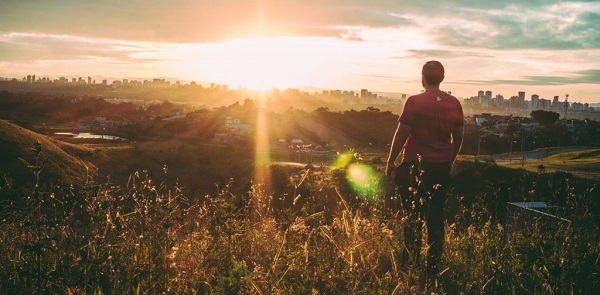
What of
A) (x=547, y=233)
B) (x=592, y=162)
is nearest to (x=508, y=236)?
(x=547, y=233)

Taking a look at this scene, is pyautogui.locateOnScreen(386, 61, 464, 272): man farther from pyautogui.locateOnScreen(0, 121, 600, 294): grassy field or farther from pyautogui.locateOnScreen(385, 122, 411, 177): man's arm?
pyautogui.locateOnScreen(0, 121, 600, 294): grassy field

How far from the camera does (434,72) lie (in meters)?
5.14

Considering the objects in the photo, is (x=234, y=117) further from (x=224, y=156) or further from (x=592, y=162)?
(x=592, y=162)

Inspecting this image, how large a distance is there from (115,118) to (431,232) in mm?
176190

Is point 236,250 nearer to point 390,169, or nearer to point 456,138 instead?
point 390,169

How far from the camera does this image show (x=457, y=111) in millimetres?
5168

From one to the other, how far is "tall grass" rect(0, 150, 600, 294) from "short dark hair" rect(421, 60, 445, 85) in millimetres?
1528

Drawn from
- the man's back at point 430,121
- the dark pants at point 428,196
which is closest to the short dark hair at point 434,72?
the man's back at point 430,121

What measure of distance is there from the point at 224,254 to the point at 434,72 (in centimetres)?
302

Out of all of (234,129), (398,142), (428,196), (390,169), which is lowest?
(234,129)

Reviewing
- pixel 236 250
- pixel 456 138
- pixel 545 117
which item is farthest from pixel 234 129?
pixel 236 250

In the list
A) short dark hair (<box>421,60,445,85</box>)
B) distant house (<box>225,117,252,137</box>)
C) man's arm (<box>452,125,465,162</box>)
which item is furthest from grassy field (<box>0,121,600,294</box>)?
distant house (<box>225,117,252,137</box>)

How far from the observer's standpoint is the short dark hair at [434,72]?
16.9 ft

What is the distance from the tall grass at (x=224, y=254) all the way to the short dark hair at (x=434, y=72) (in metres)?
1.53
